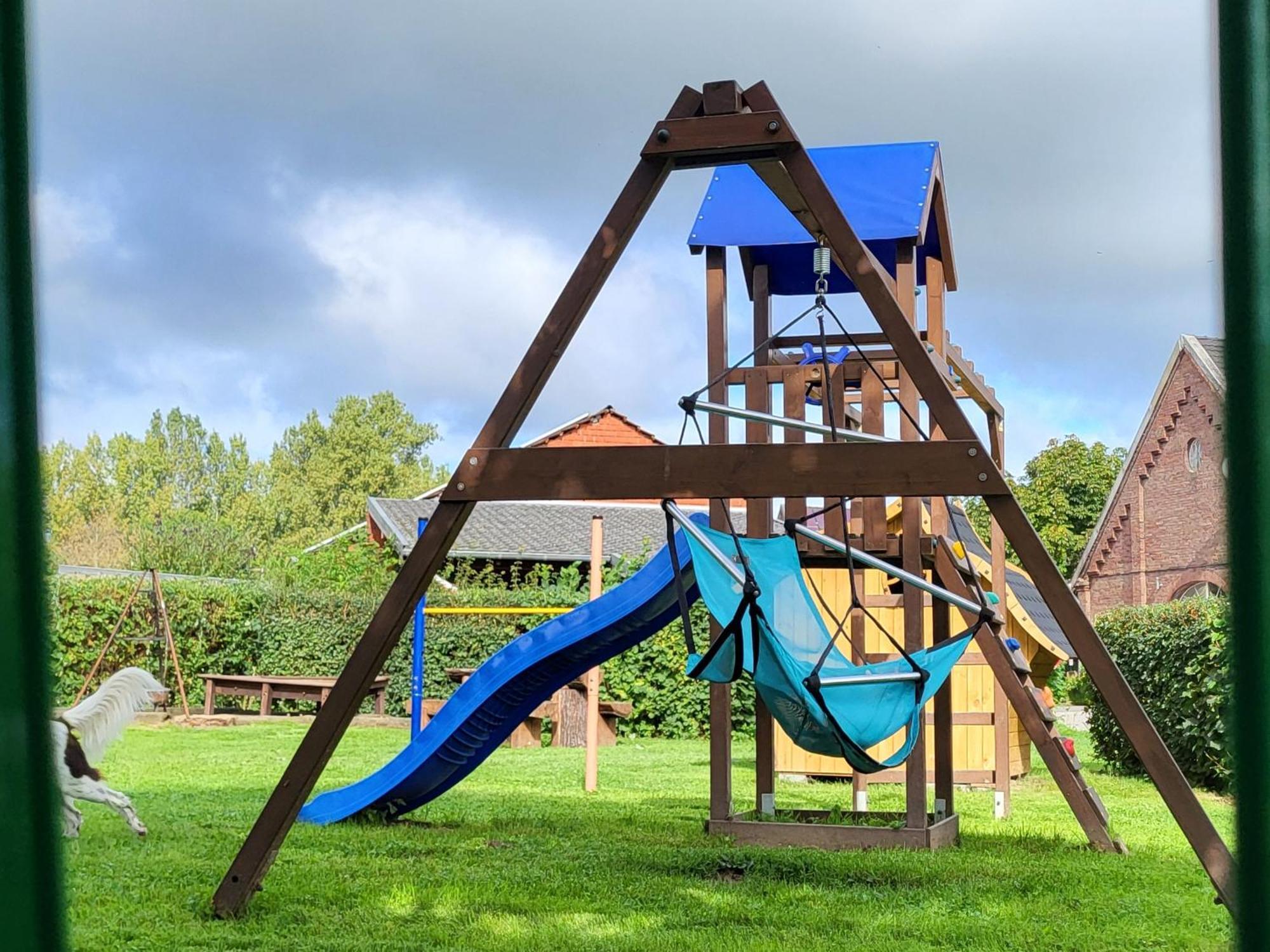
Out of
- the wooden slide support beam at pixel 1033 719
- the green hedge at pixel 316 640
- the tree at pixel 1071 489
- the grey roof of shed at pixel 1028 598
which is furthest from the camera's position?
the tree at pixel 1071 489

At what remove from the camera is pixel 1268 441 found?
2.89ft

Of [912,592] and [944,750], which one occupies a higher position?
[912,592]

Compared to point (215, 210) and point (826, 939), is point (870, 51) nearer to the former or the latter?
point (826, 939)

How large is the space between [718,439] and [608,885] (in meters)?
2.22

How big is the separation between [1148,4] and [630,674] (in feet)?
36.0

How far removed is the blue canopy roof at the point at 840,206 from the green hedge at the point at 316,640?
6.42 meters

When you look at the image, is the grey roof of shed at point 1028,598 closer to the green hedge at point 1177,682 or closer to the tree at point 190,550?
the green hedge at point 1177,682

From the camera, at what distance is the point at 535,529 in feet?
72.4

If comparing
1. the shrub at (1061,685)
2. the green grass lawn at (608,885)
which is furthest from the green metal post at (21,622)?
the shrub at (1061,685)

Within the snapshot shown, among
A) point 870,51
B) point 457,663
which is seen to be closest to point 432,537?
point 870,51

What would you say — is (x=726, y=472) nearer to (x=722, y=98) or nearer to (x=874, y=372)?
(x=722, y=98)

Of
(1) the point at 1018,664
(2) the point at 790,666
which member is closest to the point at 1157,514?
(1) the point at 1018,664

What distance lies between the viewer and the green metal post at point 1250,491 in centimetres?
88

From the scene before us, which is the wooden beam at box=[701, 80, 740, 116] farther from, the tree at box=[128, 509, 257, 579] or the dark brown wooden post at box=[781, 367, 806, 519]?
the tree at box=[128, 509, 257, 579]
